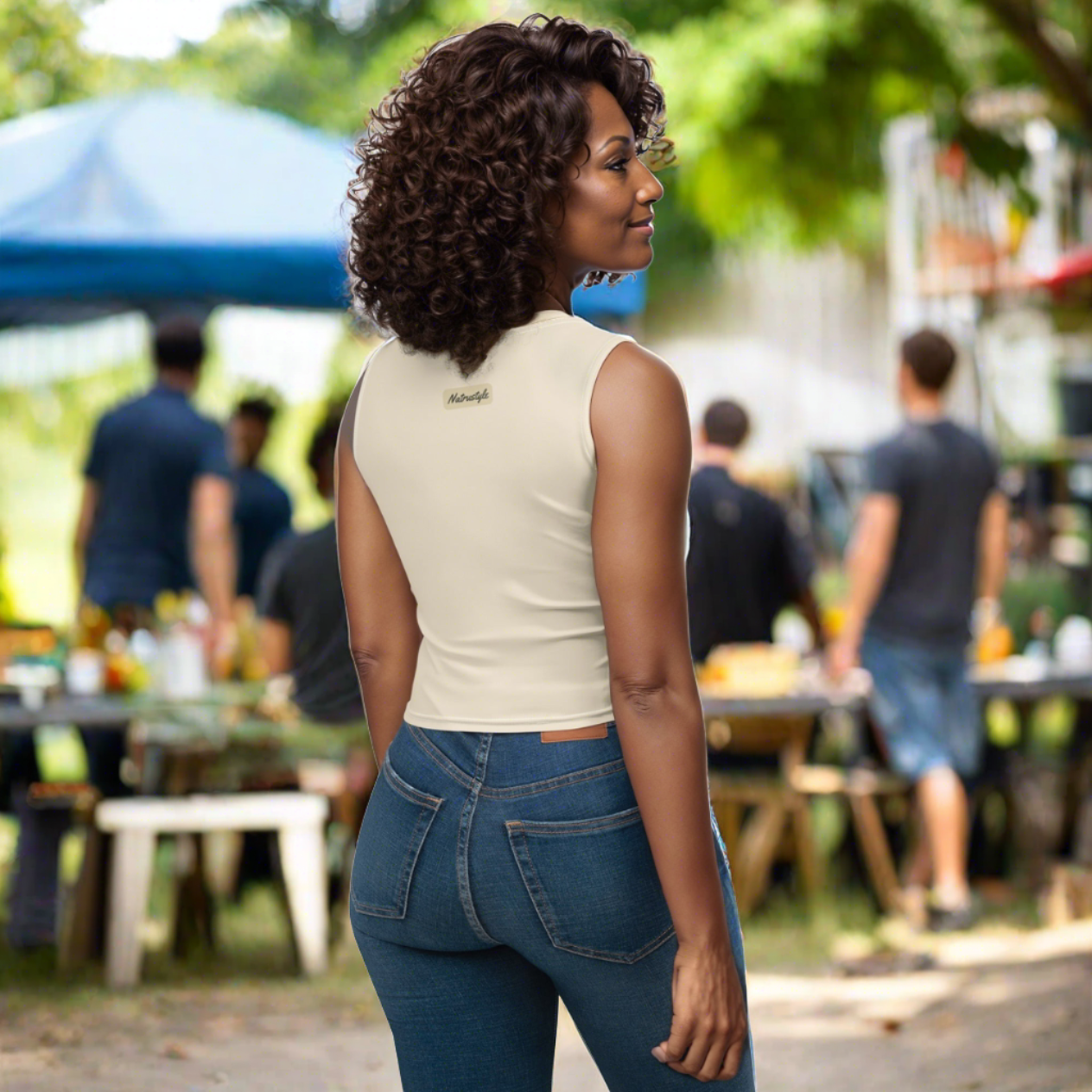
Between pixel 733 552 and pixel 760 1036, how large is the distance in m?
1.83

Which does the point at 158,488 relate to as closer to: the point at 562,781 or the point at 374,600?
the point at 374,600

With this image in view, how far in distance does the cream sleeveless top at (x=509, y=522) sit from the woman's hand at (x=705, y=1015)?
0.78ft

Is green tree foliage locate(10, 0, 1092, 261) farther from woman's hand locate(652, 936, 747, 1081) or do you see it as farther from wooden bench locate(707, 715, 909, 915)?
wooden bench locate(707, 715, 909, 915)

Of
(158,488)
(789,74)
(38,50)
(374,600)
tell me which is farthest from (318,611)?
(789,74)

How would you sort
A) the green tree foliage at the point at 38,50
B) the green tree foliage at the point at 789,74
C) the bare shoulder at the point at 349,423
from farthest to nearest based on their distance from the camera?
the green tree foliage at the point at 38,50 → the green tree foliage at the point at 789,74 → the bare shoulder at the point at 349,423

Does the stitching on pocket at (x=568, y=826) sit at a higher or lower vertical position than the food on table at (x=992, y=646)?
higher

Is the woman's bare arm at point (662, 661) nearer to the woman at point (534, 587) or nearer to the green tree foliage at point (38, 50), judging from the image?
the woman at point (534, 587)

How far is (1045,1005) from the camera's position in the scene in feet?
15.8

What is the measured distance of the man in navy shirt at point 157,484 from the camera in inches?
241

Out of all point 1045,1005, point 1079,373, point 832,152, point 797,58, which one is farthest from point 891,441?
point 797,58

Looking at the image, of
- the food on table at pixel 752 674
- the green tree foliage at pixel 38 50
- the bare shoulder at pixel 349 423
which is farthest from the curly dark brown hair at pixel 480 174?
the green tree foliage at pixel 38 50

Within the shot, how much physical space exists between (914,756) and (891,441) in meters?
1.12

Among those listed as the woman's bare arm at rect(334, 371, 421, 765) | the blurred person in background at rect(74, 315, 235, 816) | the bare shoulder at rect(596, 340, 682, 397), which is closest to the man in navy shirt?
the blurred person in background at rect(74, 315, 235, 816)

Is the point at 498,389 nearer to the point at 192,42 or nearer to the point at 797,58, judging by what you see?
the point at 797,58
